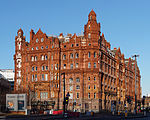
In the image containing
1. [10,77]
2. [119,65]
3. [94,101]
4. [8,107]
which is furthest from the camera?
[10,77]

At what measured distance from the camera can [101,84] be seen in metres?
107

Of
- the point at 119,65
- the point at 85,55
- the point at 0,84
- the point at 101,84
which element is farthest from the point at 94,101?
the point at 0,84

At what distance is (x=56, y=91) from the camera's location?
10525 centimetres

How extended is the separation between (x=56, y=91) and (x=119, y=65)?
39.4 meters

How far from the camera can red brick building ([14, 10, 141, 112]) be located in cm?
10256

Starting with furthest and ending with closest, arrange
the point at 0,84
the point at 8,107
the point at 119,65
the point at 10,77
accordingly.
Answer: the point at 10,77
the point at 119,65
the point at 0,84
the point at 8,107

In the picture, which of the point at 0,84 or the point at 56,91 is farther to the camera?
the point at 0,84

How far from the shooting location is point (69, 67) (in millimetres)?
105688

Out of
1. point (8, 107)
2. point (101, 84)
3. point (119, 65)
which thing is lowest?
point (8, 107)

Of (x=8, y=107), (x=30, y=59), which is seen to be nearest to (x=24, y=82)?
(x=30, y=59)

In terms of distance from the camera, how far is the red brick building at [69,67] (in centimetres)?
10256

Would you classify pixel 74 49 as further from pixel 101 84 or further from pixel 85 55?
pixel 101 84

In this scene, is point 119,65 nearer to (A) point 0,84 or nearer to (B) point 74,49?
(B) point 74,49

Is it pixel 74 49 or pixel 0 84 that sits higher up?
pixel 74 49
